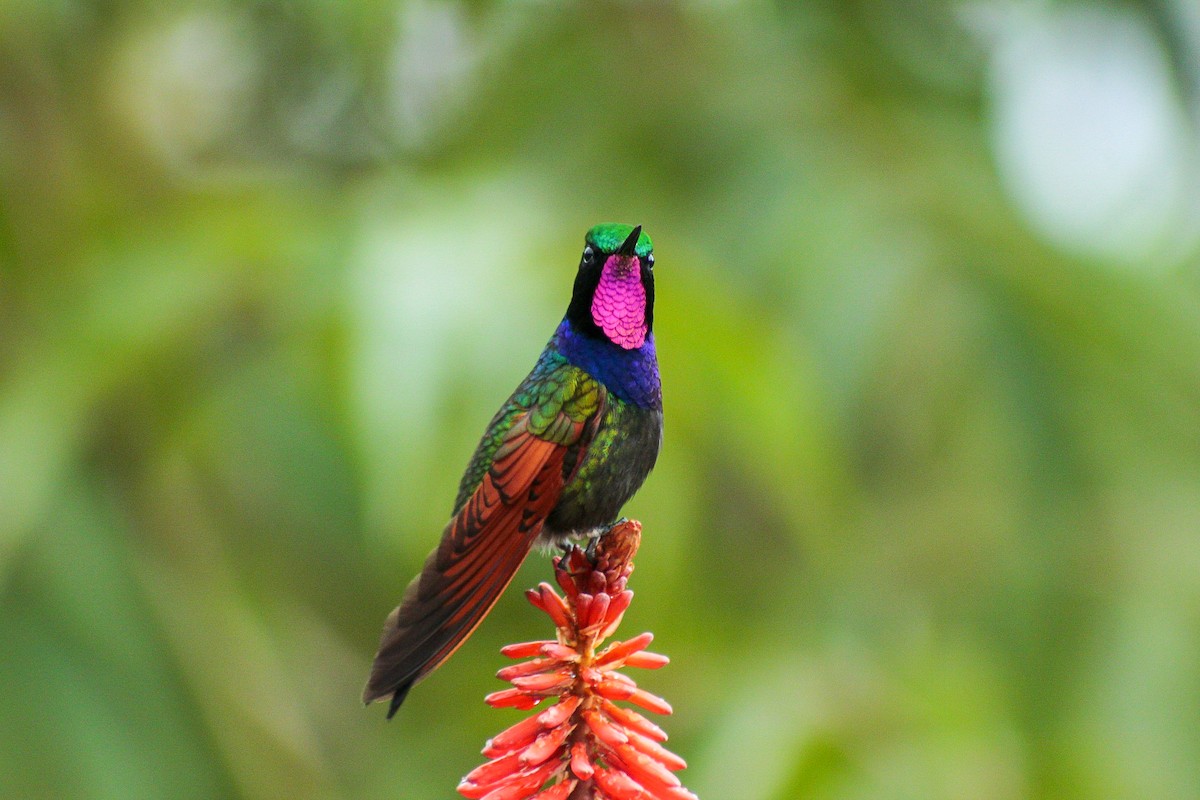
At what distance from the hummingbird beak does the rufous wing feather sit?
6.9 inches

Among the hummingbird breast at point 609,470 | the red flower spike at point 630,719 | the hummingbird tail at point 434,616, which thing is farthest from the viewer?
the hummingbird breast at point 609,470

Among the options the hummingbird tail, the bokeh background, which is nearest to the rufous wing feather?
the hummingbird tail

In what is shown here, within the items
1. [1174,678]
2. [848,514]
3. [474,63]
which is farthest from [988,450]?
[474,63]

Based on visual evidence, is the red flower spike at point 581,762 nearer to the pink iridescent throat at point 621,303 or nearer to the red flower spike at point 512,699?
the red flower spike at point 512,699

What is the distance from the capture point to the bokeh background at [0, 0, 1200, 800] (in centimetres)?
285

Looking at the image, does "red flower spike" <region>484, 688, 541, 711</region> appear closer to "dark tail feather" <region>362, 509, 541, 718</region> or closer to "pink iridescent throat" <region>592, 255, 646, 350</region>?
"dark tail feather" <region>362, 509, 541, 718</region>

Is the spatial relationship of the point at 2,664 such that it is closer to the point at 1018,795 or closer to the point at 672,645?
the point at 672,645

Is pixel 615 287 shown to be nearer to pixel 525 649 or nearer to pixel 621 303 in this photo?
pixel 621 303

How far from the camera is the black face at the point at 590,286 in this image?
1.02 m

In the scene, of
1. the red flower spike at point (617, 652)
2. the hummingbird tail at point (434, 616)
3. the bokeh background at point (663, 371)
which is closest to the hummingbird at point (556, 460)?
the hummingbird tail at point (434, 616)

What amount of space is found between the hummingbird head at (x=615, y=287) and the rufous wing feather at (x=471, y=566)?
116mm

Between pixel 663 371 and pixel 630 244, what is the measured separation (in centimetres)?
178

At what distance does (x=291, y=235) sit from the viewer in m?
3.08

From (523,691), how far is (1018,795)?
2642mm
